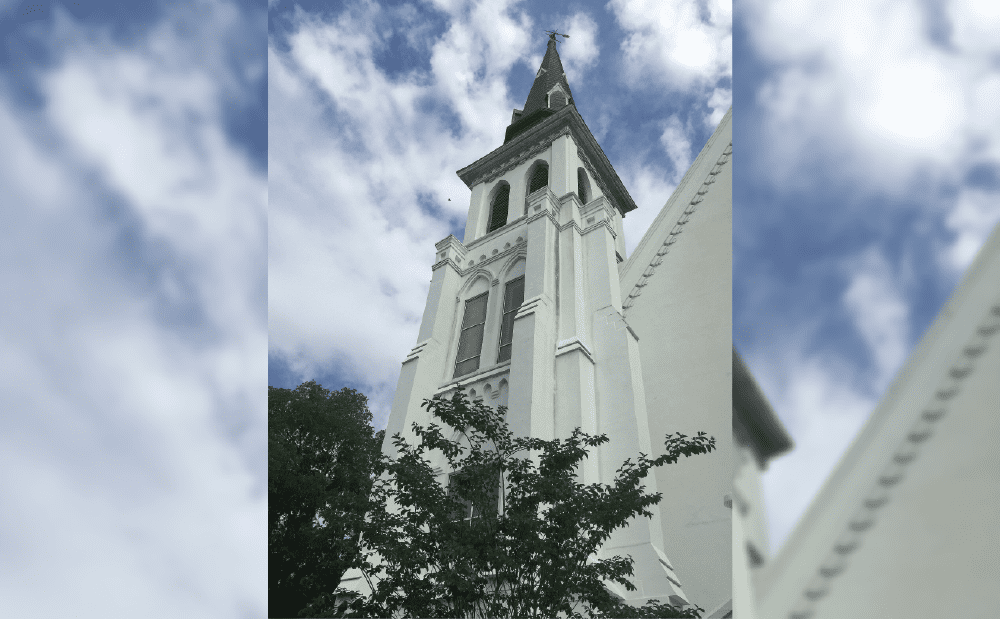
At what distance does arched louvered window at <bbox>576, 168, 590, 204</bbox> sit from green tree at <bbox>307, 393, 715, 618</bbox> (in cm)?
624

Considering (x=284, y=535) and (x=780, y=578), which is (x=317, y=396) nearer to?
(x=284, y=535)

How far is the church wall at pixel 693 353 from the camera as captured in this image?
193 inches

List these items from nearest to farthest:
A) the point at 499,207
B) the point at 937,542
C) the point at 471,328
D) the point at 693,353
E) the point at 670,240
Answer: the point at 937,542, the point at 693,353, the point at 670,240, the point at 471,328, the point at 499,207

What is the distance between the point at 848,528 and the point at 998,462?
0.19 meters

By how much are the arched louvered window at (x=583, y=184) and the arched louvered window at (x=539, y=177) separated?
1.84ft

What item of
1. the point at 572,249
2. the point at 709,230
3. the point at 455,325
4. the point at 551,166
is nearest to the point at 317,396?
the point at 455,325

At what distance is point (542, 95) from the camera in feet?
44.5

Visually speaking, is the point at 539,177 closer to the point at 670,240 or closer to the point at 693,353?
the point at 670,240

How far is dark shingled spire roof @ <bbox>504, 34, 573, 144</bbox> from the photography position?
42.2 ft

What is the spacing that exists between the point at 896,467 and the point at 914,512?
0.16 feet

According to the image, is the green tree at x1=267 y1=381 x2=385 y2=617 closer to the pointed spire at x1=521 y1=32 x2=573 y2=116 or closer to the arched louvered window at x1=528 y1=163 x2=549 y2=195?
the arched louvered window at x1=528 y1=163 x2=549 y2=195

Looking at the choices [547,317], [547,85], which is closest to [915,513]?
[547,317]

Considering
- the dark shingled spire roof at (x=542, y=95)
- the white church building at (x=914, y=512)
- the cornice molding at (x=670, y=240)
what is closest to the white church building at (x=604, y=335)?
the cornice molding at (x=670, y=240)

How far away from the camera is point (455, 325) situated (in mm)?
8984
